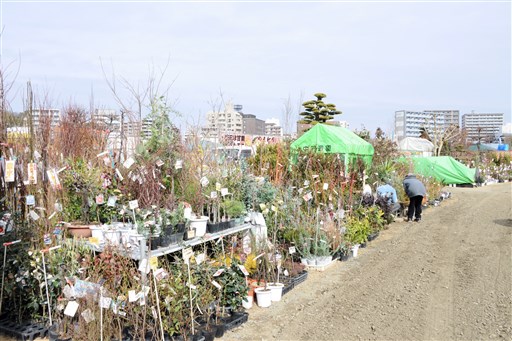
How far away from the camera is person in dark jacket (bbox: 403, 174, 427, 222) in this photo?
10.2m

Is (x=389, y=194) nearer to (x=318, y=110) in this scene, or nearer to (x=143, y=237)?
(x=143, y=237)

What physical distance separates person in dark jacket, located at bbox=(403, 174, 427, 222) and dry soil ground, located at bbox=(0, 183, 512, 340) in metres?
2.01

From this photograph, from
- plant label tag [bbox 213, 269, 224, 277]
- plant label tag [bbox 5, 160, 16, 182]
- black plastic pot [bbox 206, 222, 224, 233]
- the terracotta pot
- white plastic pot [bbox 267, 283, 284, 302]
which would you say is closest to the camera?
plant label tag [bbox 5, 160, 16, 182]

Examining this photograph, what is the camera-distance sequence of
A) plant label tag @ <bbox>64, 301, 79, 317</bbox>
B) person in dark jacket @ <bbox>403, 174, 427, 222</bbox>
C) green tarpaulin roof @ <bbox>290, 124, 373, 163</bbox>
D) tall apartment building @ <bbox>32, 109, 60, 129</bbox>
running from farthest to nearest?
person in dark jacket @ <bbox>403, 174, 427, 222</bbox> → green tarpaulin roof @ <bbox>290, 124, 373, 163</bbox> → tall apartment building @ <bbox>32, 109, 60, 129</bbox> → plant label tag @ <bbox>64, 301, 79, 317</bbox>

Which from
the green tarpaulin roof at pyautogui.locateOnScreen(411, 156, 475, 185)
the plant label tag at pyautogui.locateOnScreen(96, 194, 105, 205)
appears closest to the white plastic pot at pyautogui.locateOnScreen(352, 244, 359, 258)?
the plant label tag at pyautogui.locateOnScreen(96, 194, 105, 205)

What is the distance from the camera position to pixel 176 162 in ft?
16.9

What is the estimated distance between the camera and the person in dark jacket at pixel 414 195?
1018 cm

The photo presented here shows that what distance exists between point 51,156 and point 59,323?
7.12 ft

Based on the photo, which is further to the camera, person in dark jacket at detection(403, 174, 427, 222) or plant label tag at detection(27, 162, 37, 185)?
person in dark jacket at detection(403, 174, 427, 222)

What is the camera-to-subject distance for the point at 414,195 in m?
10.2

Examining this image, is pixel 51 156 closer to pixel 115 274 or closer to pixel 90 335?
pixel 115 274

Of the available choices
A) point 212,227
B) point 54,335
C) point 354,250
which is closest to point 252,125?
point 354,250

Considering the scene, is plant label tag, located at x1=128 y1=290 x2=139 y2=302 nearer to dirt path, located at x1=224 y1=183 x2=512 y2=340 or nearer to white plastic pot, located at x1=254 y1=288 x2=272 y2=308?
dirt path, located at x1=224 y1=183 x2=512 y2=340

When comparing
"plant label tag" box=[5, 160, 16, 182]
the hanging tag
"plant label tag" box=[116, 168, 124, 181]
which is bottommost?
the hanging tag
